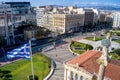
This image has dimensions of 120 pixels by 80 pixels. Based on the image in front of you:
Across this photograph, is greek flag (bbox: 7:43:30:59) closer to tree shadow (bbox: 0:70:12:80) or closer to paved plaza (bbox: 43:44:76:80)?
tree shadow (bbox: 0:70:12:80)

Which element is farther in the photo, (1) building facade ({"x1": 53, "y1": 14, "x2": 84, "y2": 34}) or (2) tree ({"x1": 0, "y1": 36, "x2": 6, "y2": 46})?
(1) building facade ({"x1": 53, "y1": 14, "x2": 84, "y2": 34})

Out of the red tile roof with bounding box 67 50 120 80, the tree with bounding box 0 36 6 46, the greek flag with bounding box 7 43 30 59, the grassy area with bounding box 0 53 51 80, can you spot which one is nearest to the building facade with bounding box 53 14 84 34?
the tree with bounding box 0 36 6 46

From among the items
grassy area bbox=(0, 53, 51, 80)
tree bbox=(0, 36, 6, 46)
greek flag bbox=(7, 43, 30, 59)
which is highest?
greek flag bbox=(7, 43, 30, 59)

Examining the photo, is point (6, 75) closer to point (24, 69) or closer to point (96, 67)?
point (24, 69)

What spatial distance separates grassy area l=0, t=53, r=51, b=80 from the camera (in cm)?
5138

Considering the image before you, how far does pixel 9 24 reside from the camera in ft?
282

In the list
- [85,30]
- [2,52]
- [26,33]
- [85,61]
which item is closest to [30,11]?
[26,33]

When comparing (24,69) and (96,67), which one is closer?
(96,67)

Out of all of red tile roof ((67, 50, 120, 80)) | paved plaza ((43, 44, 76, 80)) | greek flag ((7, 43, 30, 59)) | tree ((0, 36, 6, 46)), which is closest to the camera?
greek flag ((7, 43, 30, 59))

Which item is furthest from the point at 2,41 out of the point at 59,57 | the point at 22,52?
the point at 22,52

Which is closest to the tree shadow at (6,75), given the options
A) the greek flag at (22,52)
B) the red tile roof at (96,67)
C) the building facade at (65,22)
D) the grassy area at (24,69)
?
the grassy area at (24,69)

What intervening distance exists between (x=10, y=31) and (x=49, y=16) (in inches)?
1943

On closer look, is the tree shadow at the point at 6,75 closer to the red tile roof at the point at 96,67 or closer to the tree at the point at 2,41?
the red tile roof at the point at 96,67

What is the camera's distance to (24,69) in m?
56.6
